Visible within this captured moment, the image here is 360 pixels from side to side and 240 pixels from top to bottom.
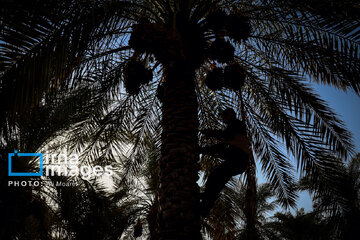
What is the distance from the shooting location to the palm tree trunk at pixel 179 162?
283 centimetres

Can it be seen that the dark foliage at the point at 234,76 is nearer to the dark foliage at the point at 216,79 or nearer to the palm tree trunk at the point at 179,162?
the dark foliage at the point at 216,79

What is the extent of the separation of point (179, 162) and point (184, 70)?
142 cm

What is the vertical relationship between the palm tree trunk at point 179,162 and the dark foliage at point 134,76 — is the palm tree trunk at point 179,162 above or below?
below

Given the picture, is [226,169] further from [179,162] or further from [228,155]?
[179,162]

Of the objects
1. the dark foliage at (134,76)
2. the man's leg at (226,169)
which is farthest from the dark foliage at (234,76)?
the dark foliage at (134,76)

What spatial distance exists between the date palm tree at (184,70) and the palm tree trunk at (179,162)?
14 millimetres

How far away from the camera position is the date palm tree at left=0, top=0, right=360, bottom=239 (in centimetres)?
307

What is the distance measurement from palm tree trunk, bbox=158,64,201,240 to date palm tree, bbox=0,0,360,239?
0.05ft

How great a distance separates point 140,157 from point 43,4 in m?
4.80

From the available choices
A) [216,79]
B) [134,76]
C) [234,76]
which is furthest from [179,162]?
[216,79]

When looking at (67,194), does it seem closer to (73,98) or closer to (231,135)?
(73,98)

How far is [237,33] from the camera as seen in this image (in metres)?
3.76

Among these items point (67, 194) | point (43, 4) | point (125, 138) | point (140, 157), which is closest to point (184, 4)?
point (43, 4)

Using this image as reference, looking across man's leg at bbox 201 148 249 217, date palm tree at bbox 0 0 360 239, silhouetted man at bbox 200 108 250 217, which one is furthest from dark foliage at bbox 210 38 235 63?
man's leg at bbox 201 148 249 217
